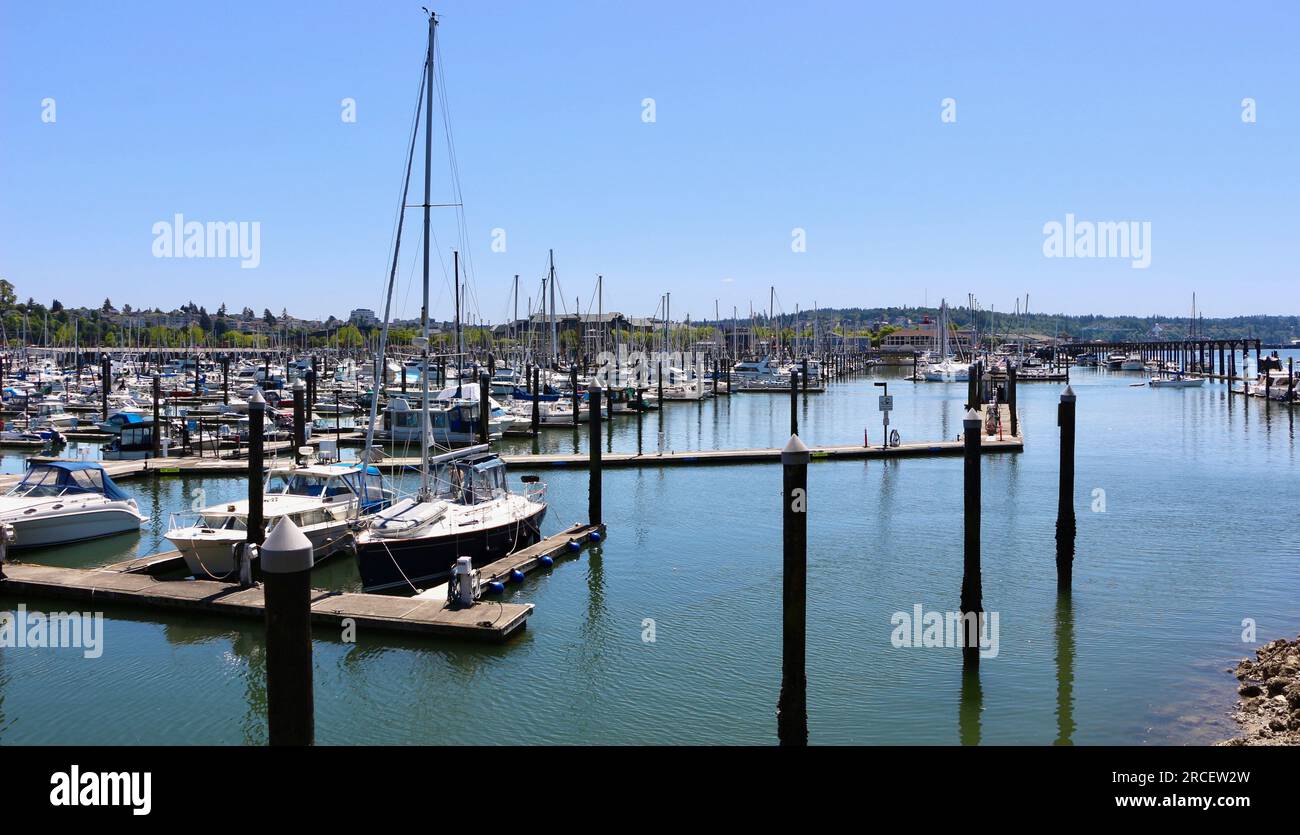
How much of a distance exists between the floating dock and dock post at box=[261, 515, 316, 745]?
387 inches

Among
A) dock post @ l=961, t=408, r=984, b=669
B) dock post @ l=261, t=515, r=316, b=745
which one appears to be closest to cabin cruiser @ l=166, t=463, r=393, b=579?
dock post @ l=961, t=408, r=984, b=669

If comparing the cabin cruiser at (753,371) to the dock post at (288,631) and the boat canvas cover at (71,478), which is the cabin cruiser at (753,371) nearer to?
the boat canvas cover at (71,478)

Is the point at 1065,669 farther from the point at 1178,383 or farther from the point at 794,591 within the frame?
the point at 1178,383

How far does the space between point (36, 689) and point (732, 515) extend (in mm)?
20766

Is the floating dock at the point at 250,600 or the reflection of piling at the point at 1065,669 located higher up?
the floating dock at the point at 250,600

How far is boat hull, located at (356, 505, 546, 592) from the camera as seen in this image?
21000 mm

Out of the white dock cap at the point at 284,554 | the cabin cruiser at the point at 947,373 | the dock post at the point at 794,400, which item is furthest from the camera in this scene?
the cabin cruiser at the point at 947,373

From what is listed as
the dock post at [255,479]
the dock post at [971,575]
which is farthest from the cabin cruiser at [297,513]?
the dock post at [971,575]

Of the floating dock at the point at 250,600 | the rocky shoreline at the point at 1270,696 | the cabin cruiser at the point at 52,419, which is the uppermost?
the cabin cruiser at the point at 52,419

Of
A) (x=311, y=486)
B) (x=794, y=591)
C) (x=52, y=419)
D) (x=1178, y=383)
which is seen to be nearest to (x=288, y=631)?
Result: (x=794, y=591)

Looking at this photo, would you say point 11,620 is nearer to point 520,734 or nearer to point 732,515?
point 520,734

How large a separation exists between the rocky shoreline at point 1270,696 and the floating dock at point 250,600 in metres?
12.2

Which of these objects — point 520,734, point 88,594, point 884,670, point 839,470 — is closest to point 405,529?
point 88,594

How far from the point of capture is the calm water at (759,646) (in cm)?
1536
